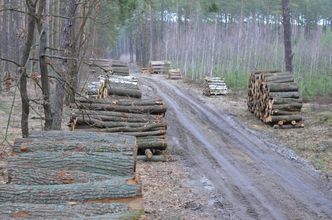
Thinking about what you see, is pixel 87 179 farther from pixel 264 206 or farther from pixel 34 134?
pixel 264 206

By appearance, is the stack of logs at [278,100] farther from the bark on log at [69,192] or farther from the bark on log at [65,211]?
the bark on log at [65,211]

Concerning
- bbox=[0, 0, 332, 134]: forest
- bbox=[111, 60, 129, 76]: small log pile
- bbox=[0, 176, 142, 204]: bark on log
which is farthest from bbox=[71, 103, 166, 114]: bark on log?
bbox=[111, 60, 129, 76]: small log pile

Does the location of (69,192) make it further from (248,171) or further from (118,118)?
(118,118)

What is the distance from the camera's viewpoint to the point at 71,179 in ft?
21.0

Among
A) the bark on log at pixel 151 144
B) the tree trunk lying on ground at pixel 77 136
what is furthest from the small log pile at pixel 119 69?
the tree trunk lying on ground at pixel 77 136

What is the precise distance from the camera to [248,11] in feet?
211

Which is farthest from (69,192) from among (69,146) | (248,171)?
(248,171)

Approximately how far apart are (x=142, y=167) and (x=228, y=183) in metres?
2.45

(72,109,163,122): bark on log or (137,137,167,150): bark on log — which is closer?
(137,137,167,150): bark on log

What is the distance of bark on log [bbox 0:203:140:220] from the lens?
5.29 m

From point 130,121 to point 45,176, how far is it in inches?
285

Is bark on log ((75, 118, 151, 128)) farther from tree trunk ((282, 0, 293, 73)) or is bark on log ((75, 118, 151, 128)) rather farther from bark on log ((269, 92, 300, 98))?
tree trunk ((282, 0, 293, 73))

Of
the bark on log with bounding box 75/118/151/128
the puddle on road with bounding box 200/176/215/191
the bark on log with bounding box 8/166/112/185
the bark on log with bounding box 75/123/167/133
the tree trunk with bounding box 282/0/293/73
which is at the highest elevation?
the tree trunk with bounding box 282/0/293/73

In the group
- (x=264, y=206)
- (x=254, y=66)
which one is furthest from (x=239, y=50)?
(x=264, y=206)
